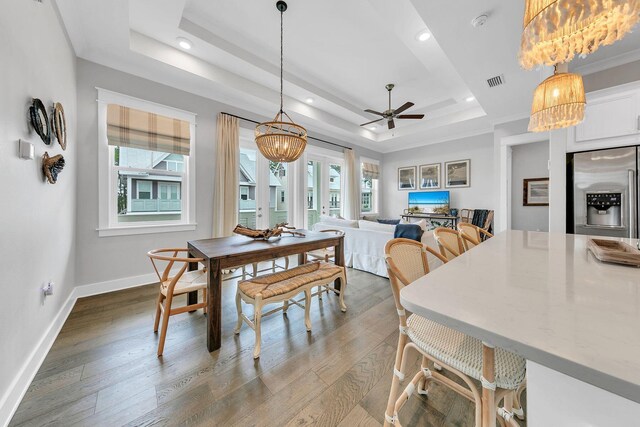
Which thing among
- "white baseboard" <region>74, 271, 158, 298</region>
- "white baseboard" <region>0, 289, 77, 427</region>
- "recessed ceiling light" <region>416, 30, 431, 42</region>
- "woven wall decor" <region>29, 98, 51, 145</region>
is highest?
"recessed ceiling light" <region>416, 30, 431, 42</region>

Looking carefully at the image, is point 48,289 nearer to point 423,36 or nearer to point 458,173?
point 423,36

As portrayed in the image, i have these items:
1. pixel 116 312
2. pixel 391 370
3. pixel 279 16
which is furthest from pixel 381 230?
pixel 116 312

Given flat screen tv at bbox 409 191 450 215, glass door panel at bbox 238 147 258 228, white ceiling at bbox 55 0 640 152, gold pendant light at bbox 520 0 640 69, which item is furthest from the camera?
flat screen tv at bbox 409 191 450 215

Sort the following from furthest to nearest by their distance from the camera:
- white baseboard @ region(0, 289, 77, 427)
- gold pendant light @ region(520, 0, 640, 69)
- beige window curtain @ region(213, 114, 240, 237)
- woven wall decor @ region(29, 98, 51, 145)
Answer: beige window curtain @ region(213, 114, 240, 237)
woven wall decor @ region(29, 98, 51, 145)
white baseboard @ region(0, 289, 77, 427)
gold pendant light @ region(520, 0, 640, 69)

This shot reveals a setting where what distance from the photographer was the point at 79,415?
1.27m

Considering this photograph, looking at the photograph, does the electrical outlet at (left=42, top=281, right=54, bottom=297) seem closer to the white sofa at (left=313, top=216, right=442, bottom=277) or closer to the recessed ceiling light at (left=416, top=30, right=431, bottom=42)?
the white sofa at (left=313, top=216, right=442, bottom=277)

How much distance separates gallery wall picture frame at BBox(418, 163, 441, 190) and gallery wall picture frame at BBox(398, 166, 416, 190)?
7.8 inches

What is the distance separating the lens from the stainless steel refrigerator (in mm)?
2443

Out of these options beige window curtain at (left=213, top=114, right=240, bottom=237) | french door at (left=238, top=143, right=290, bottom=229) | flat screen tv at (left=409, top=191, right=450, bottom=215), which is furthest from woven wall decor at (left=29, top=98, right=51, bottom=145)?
flat screen tv at (left=409, top=191, right=450, bottom=215)

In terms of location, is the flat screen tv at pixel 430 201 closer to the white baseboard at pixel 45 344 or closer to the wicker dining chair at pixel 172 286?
the wicker dining chair at pixel 172 286

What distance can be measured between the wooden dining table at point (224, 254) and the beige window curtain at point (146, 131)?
182 centimetres

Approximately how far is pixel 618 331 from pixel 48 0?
367cm

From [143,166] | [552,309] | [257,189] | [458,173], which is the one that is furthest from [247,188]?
[458,173]

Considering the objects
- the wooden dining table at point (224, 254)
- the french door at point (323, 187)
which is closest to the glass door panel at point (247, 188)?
the french door at point (323, 187)
